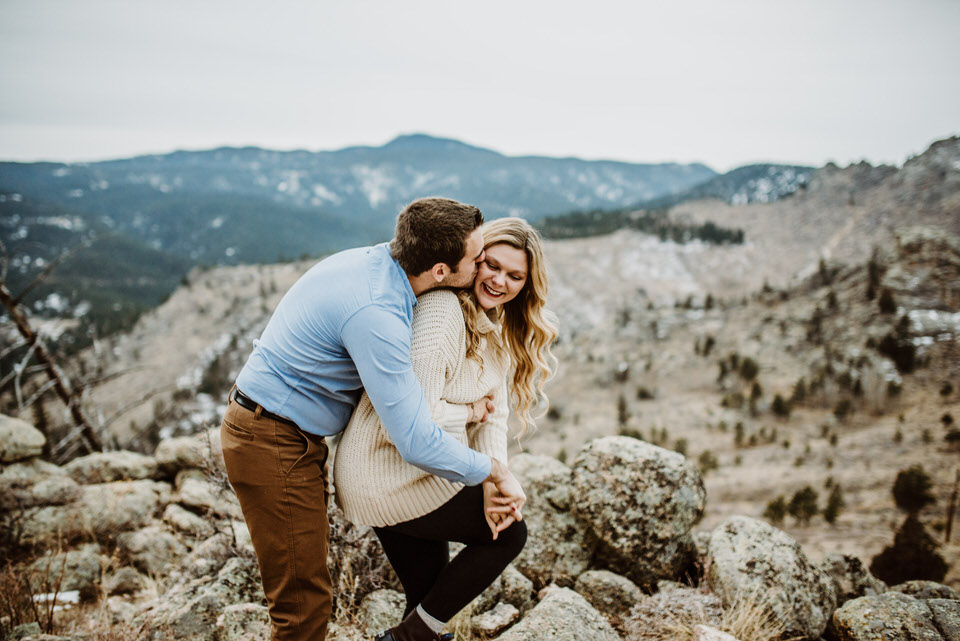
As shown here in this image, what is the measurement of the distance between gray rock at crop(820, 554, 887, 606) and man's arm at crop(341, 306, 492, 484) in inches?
164

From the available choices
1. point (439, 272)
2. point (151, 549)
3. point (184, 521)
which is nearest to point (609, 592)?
point (439, 272)

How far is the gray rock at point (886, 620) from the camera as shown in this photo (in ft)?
9.55

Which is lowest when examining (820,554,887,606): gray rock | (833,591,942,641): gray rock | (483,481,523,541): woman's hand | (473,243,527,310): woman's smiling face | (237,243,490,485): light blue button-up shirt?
(820,554,887,606): gray rock

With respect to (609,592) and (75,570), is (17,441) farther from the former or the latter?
(609,592)

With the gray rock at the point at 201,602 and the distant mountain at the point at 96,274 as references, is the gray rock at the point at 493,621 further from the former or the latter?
the distant mountain at the point at 96,274

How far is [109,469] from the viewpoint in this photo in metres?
6.57

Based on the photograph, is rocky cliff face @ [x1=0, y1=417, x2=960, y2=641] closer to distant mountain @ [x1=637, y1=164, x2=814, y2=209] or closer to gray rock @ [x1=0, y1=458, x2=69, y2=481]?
gray rock @ [x1=0, y1=458, x2=69, y2=481]

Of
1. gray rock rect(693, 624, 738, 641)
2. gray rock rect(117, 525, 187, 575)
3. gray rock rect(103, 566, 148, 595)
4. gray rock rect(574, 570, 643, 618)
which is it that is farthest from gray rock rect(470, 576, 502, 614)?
gray rock rect(117, 525, 187, 575)

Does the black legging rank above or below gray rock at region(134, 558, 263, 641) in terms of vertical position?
above

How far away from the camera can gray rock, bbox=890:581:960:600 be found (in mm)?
3799

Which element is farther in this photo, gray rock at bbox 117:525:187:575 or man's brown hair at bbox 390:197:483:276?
gray rock at bbox 117:525:187:575

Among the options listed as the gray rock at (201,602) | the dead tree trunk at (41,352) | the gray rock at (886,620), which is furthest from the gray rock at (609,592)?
the dead tree trunk at (41,352)

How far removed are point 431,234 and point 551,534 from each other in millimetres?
3228

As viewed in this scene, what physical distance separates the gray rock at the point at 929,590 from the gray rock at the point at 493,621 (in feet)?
10.3
